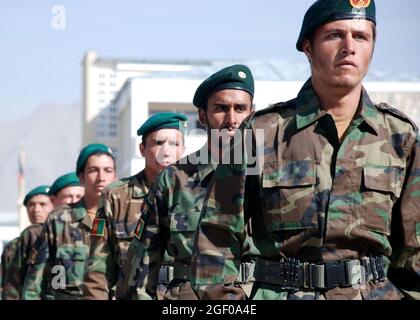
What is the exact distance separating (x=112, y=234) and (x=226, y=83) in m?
1.71

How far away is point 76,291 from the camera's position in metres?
11.1

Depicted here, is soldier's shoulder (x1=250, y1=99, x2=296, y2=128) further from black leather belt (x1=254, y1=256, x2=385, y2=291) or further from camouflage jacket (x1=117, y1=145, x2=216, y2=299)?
camouflage jacket (x1=117, y1=145, x2=216, y2=299)

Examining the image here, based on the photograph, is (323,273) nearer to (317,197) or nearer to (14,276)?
(317,197)

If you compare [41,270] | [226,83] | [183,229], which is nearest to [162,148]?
[226,83]

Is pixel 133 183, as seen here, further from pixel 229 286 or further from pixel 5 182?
pixel 5 182

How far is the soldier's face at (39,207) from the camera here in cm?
1523

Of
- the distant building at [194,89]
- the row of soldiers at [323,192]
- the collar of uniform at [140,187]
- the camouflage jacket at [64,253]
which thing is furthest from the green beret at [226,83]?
the distant building at [194,89]

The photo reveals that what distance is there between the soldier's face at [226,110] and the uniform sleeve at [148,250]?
649 millimetres

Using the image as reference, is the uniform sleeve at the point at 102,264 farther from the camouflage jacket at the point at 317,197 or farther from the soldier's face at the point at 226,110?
the camouflage jacket at the point at 317,197

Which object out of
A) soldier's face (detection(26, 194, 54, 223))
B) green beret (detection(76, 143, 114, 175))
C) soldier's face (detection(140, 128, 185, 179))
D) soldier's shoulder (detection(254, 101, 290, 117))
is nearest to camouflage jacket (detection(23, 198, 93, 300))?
green beret (detection(76, 143, 114, 175))

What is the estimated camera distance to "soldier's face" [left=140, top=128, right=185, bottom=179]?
927cm

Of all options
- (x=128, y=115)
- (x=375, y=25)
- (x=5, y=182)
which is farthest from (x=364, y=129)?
(x=5, y=182)

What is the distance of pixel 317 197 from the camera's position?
16.9 ft

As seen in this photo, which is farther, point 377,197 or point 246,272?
point 246,272
